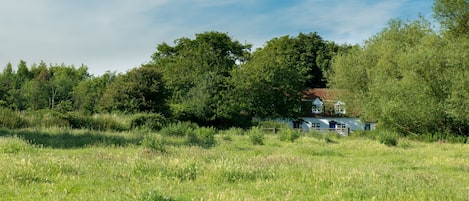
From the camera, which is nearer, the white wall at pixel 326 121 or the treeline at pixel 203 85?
the treeline at pixel 203 85

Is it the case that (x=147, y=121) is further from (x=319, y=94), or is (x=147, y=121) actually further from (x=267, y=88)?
(x=319, y=94)

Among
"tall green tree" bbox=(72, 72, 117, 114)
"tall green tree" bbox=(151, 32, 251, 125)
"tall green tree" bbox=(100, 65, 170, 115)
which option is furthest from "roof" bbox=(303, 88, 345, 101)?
"tall green tree" bbox=(72, 72, 117, 114)

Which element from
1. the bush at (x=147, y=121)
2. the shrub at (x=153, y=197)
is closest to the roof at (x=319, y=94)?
the bush at (x=147, y=121)

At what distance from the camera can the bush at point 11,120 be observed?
25.1 metres

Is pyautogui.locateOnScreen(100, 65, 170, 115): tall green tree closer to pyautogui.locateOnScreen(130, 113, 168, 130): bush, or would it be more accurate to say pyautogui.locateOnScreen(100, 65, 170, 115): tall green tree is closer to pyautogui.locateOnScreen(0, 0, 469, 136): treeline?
pyautogui.locateOnScreen(0, 0, 469, 136): treeline

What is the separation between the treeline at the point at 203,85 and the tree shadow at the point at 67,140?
11.0m

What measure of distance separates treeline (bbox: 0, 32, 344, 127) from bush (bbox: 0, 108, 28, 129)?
572cm

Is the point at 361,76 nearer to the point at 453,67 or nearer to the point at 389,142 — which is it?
the point at 453,67

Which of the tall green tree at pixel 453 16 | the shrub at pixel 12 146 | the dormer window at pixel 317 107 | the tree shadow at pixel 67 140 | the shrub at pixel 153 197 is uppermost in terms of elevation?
the tall green tree at pixel 453 16

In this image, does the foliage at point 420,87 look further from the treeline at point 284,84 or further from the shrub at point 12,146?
the shrub at point 12,146

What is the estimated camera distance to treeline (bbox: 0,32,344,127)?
43594 mm

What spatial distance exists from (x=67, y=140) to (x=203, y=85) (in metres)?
33.4

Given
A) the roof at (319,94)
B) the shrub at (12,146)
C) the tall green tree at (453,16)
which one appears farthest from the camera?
the roof at (319,94)

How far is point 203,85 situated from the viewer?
52.8 m
